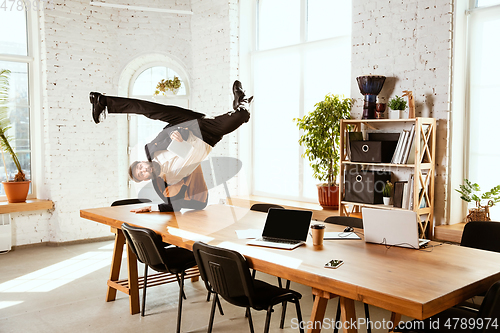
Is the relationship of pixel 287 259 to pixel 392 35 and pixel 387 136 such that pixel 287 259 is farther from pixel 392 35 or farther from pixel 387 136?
pixel 392 35

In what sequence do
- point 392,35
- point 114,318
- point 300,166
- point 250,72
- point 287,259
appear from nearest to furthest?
1. point 287,259
2. point 114,318
3. point 392,35
4. point 300,166
5. point 250,72

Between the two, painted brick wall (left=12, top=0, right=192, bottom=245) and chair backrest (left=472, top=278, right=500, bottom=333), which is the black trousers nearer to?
chair backrest (left=472, top=278, right=500, bottom=333)

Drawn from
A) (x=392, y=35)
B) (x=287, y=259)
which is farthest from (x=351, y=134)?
(x=287, y=259)

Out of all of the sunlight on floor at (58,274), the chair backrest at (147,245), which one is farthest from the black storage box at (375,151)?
the sunlight on floor at (58,274)

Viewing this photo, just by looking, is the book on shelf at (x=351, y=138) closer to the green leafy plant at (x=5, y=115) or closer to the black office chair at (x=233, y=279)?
the black office chair at (x=233, y=279)

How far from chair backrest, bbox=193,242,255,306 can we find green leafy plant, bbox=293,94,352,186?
2.82 meters

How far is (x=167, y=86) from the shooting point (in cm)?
732

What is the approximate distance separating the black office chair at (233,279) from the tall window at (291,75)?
3551 millimetres

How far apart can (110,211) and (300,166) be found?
9.54 feet

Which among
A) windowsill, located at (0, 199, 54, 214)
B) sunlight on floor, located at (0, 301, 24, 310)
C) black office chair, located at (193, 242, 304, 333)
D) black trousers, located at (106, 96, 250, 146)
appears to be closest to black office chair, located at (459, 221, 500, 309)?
black office chair, located at (193, 242, 304, 333)

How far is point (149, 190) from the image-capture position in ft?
23.8
